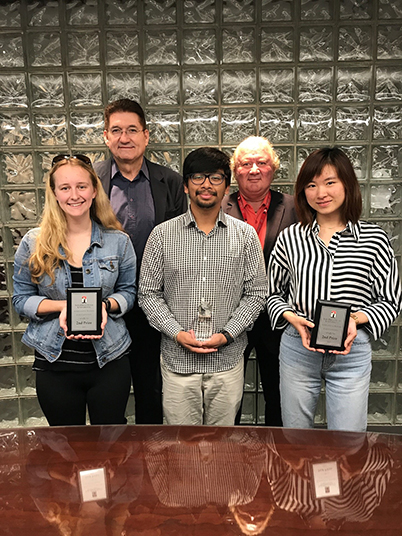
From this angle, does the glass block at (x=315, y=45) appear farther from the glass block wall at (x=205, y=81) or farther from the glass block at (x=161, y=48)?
the glass block at (x=161, y=48)

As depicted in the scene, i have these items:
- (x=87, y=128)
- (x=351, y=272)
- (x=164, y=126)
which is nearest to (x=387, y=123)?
(x=164, y=126)

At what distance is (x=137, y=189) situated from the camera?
2.43m

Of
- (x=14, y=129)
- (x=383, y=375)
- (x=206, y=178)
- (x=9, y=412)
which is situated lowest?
(x=9, y=412)

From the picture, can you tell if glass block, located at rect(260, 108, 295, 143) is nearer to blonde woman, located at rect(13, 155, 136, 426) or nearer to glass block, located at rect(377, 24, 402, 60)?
glass block, located at rect(377, 24, 402, 60)

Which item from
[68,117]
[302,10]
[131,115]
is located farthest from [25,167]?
[302,10]

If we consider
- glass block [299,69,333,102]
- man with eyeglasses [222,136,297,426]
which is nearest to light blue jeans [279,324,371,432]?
man with eyeglasses [222,136,297,426]

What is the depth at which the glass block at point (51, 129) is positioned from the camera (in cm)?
284

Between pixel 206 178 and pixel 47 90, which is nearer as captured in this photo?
pixel 206 178

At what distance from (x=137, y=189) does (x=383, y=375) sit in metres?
1.96

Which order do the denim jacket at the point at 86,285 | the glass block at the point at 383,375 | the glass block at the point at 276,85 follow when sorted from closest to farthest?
the denim jacket at the point at 86,285, the glass block at the point at 276,85, the glass block at the point at 383,375

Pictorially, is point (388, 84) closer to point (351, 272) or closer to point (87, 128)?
point (351, 272)

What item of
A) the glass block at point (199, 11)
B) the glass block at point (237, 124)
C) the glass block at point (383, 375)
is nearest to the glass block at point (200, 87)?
the glass block at point (237, 124)

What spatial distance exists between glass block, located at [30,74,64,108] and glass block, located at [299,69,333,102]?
1377mm

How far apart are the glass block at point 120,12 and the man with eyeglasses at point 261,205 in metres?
1.01
